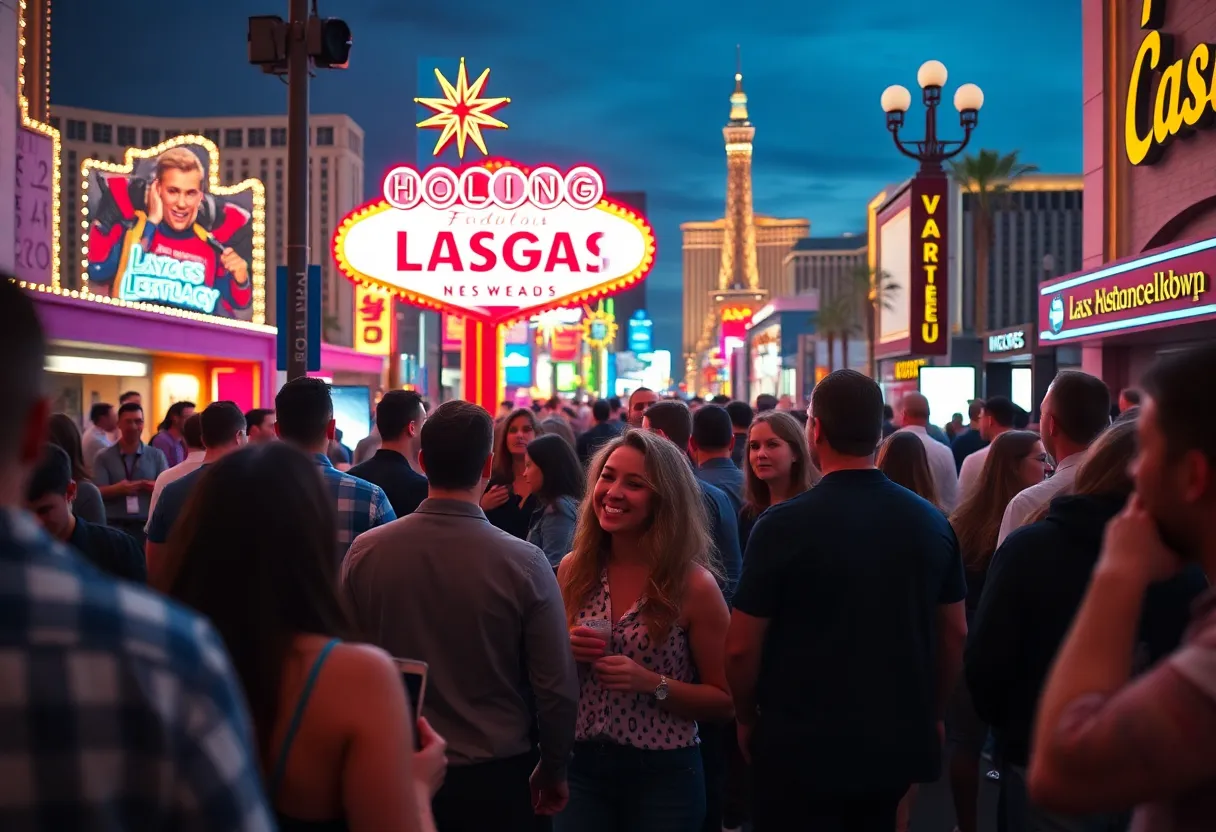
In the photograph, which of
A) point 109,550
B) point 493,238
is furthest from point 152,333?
point 109,550

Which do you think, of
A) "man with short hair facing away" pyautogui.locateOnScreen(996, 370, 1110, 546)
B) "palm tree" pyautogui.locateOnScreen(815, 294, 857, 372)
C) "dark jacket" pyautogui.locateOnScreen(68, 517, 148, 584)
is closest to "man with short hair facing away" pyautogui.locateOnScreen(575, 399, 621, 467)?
"man with short hair facing away" pyautogui.locateOnScreen(996, 370, 1110, 546)

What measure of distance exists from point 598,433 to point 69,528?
752 cm

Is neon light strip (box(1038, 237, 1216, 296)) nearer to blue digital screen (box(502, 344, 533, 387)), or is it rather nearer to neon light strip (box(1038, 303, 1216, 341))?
neon light strip (box(1038, 303, 1216, 341))

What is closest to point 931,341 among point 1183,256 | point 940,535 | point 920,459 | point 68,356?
point 1183,256

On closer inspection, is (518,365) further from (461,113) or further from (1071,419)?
(1071,419)

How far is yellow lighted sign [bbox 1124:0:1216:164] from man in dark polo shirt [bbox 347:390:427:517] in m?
13.5

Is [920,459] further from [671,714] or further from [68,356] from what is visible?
[68,356]

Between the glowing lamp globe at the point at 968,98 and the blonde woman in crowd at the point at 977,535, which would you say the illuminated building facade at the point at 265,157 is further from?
the blonde woman in crowd at the point at 977,535

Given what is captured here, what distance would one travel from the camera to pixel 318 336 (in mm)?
9484

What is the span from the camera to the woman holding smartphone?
2.15 metres

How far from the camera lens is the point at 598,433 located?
1148cm

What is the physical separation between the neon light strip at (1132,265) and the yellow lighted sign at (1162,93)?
2070 mm

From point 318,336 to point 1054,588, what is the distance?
23.3 ft

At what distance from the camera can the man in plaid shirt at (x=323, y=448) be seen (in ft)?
16.9
